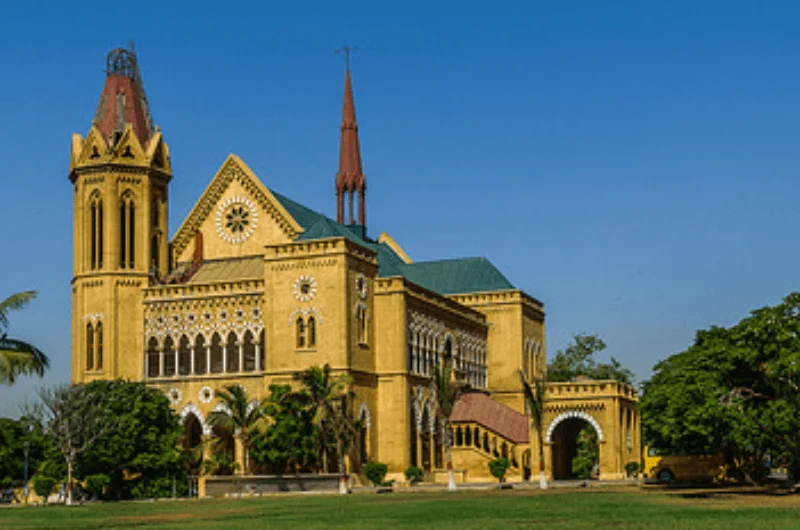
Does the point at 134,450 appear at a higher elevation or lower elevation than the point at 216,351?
lower

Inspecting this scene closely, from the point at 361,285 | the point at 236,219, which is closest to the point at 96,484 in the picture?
the point at 361,285

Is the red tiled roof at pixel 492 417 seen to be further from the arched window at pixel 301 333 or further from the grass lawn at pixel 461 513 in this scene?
the grass lawn at pixel 461 513

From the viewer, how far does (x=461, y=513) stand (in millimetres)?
39094

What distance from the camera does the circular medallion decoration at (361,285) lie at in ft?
241

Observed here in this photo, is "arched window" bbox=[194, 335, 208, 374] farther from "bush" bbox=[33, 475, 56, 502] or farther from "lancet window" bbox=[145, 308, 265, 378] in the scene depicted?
"bush" bbox=[33, 475, 56, 502]

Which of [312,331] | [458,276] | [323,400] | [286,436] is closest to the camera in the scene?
[286,436]

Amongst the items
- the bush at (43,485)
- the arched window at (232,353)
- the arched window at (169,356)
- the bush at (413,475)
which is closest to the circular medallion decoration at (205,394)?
the arched window at (232,353)

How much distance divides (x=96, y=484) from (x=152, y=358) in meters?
15.0

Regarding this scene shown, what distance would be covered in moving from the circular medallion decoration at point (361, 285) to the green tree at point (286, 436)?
7648 mm

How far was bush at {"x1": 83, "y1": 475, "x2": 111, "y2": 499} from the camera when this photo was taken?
63.1m

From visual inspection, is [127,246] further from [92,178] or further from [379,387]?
[379,387]

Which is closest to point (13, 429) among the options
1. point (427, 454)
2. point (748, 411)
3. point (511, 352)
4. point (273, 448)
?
point (273, 448)

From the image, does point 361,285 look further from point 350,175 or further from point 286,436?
point 350,175

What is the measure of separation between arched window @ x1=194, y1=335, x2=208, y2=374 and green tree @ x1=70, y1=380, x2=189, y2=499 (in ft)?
21.5
